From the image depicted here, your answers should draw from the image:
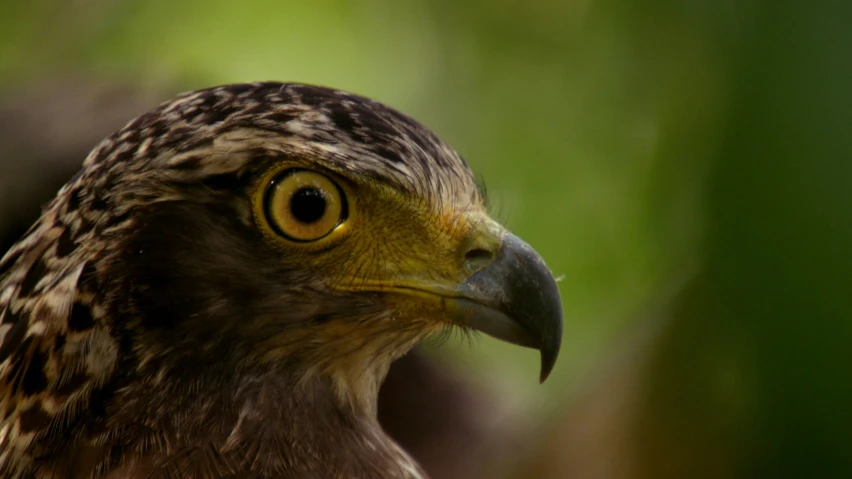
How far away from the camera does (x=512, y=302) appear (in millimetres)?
2541

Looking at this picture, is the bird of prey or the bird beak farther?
the bird beak

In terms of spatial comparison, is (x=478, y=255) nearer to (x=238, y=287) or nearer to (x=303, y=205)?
(x=303, y=205)

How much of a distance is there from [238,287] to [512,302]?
629mm

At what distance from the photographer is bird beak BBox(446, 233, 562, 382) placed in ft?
8.33

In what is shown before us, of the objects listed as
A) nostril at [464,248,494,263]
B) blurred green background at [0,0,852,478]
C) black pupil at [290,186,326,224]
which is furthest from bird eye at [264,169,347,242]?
blurred green background at [0,0,852,478]

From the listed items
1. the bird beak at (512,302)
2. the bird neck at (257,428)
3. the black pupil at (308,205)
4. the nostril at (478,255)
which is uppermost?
the black pupil at (308,205)

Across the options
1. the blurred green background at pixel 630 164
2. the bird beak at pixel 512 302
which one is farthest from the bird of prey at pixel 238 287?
the blurred green background at pixel 630 164

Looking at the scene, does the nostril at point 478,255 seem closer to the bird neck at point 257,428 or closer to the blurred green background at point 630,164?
the bird neck at point 257,428

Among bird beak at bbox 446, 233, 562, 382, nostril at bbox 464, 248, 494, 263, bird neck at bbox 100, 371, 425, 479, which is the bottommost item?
bird neck at bbox 100, 371, 425, 479

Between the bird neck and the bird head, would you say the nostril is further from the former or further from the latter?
the bird neck

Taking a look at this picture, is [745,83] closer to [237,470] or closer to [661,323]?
[661,323]

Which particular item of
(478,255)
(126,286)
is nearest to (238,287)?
(126,286)

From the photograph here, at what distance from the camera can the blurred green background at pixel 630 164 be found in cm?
252

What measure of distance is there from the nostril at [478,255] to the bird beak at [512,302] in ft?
0.05
